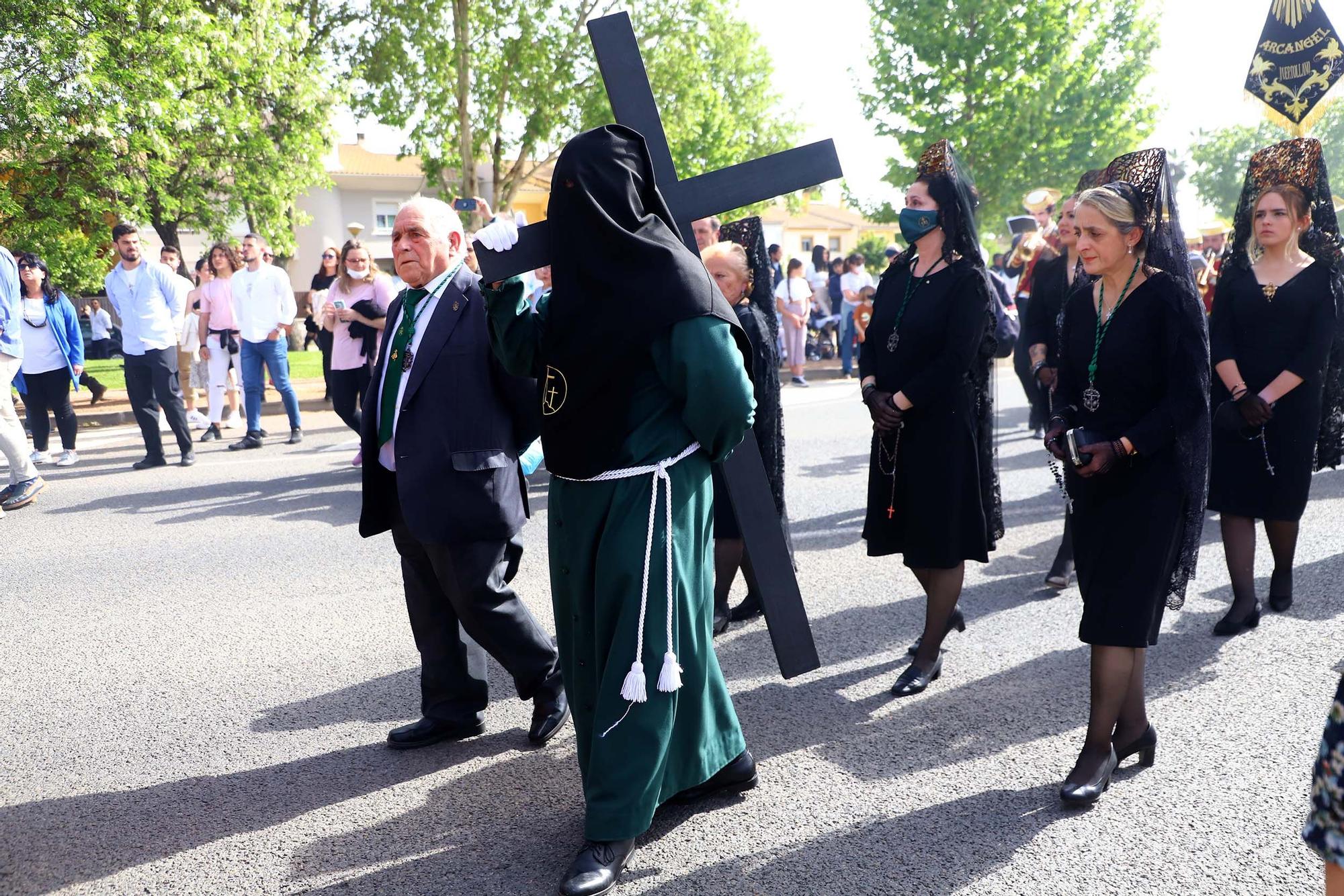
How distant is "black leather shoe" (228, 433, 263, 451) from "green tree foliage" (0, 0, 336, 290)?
642 cm

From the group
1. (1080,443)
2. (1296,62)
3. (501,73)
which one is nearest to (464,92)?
(501,73)

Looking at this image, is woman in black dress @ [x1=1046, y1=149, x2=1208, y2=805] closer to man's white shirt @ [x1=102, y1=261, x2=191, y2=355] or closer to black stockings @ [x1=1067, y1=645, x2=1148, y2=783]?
black stockings @ [x1=1067, y1=645, x2=1148, y2=783]

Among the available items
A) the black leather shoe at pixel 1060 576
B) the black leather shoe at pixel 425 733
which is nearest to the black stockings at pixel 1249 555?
the black leather shoe at pixel 1060 576

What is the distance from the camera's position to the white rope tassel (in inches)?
113

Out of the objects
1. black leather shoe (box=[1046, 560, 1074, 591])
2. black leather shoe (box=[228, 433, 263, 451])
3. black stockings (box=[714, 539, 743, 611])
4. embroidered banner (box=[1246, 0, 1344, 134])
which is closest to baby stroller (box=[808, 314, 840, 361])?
black leather shoe (box=[228, 433, 263, 451])

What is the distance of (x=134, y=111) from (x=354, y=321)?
998 cm

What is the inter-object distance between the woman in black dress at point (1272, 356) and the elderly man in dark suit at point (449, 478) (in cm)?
328

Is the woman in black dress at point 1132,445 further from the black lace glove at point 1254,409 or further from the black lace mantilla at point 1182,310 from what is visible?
the black lace glove at point 1254,409

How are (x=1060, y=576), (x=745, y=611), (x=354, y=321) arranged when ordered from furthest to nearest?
(x=354, y=321) < (x=1060, y=576) < (x=745, y=611)

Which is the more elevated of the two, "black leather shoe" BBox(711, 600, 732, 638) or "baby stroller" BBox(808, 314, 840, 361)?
"baby stroller" BBox(808, 314, 840, 361)

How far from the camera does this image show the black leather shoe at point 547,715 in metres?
3.82

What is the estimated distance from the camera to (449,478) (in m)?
3.55

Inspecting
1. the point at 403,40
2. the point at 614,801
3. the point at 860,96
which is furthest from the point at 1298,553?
the point at 860,96

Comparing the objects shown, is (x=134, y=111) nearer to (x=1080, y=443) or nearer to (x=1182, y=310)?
(x=1080, y=443)
